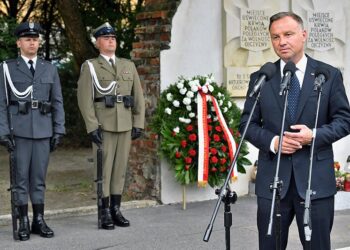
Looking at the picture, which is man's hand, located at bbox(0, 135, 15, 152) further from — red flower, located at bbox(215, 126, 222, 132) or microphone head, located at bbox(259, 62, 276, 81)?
microphone head, located at bbox(259, 62, 276, 81)

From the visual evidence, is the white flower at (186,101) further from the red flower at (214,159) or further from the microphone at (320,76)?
the microphone at (320,76)

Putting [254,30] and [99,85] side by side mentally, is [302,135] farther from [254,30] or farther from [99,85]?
[254,30]

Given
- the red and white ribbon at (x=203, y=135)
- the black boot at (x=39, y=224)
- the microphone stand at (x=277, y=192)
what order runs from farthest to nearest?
the red and white ribbon at (x=203, y=135) < the black boot at (x=39, y=224) < the microphone stand at (x=277, y=192)

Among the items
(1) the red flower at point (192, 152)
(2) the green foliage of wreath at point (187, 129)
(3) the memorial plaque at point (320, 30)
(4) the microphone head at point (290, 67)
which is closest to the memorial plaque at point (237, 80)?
(2) the green foliage of wreath at point (187, 129)

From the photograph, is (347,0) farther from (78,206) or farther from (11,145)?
(11,145)

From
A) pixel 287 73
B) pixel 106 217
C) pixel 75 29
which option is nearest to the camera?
pixel 287 73

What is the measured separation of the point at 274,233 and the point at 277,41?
109cm

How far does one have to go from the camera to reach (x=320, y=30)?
823 centimetres

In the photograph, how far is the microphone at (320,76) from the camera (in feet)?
10.7

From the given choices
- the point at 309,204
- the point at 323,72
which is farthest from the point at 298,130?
the point at 309,204

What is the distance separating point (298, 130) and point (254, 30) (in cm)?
444

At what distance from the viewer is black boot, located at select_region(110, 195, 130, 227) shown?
609 centimetres

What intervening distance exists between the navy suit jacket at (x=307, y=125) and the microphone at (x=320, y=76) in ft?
0.21

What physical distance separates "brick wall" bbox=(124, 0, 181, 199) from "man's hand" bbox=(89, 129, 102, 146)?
Result: 1.23 metres
